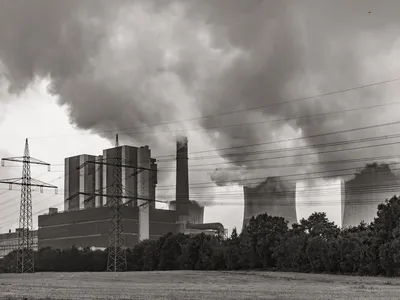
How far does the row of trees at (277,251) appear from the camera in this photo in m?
81.7

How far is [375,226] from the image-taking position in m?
84.3

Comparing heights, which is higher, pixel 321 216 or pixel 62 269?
pixel 321 216

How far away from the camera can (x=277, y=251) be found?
107 m

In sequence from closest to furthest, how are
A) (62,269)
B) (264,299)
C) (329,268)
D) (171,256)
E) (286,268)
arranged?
(264,299) → (329,268) → (286,268) → (171,256) → (62,269)

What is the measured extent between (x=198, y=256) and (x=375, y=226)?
2092 inches

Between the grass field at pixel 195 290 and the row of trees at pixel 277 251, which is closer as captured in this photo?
the grass field at pixel 195 290

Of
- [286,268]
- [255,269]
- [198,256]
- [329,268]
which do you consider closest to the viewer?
[329,268]

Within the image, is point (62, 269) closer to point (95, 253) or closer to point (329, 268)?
point (95, 253)

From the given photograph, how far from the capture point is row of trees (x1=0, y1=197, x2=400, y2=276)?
8169 cm

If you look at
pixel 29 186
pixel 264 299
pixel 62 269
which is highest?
pixel 29 186

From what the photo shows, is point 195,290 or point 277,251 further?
point 277,251

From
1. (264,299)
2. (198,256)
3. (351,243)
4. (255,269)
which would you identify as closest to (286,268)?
(255,269)

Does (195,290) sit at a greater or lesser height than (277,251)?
greater

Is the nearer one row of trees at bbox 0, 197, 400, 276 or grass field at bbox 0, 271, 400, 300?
grass field at bbox 0, 271, 400, 300
